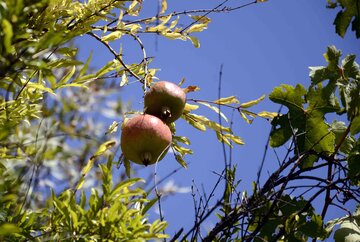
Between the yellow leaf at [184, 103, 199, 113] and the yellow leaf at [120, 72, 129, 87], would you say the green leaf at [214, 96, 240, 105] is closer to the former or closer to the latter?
the yellow leaf at [184, 103, 199, 113]

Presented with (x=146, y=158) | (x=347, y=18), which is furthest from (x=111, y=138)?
(x=347, y=18)

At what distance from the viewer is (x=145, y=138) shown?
2.03m

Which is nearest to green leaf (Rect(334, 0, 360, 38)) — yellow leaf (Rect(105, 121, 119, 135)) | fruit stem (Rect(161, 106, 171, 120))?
fruit stem (Rect(161, 106, 171, 120))

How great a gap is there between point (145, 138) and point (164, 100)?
278 millimetres

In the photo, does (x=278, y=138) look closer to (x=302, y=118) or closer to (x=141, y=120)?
(x=302, y=118)

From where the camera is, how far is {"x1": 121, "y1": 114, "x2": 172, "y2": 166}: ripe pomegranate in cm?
204

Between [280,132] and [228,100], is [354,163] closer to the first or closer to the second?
[280,132]

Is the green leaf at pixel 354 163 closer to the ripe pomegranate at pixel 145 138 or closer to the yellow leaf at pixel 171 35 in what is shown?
the ripe pomegranate at pixel 145 138

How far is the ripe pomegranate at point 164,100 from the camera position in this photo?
2.23 metres

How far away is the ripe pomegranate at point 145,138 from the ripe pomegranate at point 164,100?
5.1 inches

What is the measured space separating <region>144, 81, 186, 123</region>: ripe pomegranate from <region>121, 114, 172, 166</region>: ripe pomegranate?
0.13 m

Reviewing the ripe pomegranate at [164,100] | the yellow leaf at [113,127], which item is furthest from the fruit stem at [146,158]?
the yellow leaf at [113,127]

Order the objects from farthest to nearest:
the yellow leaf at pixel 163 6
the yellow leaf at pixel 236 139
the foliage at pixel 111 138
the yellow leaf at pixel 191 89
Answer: the yellow leaf at pixel 163 6
the yellow leaf at pixel 236 139
the yellow leaf at pixel 191 89
the foliage at pixel 111 138

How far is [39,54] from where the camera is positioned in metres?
1.39
